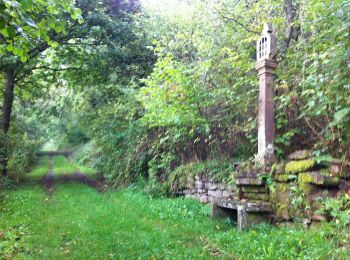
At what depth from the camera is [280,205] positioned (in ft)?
20.0

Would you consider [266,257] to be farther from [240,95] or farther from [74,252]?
[240,95]

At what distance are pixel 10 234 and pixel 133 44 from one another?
34.9 ft

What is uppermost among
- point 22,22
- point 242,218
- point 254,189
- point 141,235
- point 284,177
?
point 22,22

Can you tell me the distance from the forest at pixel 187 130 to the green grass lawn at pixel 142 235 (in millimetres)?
33

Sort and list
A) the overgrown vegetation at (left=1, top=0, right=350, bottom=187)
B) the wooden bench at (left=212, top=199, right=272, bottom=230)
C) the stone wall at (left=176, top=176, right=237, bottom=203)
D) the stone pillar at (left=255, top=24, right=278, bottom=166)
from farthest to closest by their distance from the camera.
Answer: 1. the stone wall at (left=176, top=176, right=237, bottom=203)
2. the stone pillar at (left=255, top=24, right=278, bottom=166)
3. the wooden bench at (left=212, top=199, right=272, bottom=230)
4. the overgrown vegetation at (left=1, top=0, right=350, bottom=187)

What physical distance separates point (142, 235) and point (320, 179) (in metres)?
3.24

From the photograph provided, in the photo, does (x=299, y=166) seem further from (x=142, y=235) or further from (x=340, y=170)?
(x=142, y=235)

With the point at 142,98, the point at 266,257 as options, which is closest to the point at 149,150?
the point at 142,98

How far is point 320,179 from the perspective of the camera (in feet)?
17.7

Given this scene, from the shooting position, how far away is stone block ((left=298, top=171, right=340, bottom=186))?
5336 mm

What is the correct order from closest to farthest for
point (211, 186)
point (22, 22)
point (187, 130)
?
point (22, 22) → point (211, 186) → point (187, 130)

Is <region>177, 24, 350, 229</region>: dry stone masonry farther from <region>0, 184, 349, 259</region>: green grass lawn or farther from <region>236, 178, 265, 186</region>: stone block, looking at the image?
<region>0, 184, 349, 259</region>: green grass lawn

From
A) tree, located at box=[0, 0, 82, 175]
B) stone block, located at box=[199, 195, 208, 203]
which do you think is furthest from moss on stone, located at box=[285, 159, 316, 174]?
tree, located at box=[0, 0, 82, 175]

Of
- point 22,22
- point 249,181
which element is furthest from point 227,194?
point 22,22
